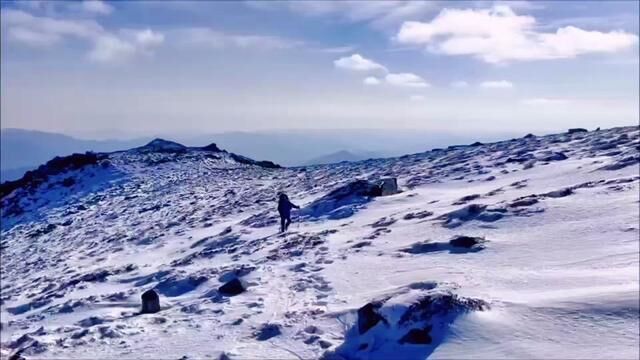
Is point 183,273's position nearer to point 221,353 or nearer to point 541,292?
point 221,353

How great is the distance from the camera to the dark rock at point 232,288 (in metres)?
14.8

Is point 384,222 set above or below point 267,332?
above

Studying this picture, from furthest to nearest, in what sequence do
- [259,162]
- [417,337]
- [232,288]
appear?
[259,162] → [232,288] → [417,337]

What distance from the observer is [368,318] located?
10.5 metres

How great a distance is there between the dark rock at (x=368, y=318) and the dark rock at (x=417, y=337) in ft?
2.32

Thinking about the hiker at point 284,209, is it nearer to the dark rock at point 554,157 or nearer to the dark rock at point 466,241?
the dark rock at point 466,241

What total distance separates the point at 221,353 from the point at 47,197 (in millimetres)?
37181

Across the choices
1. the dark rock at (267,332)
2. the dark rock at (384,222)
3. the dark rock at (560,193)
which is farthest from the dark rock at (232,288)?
the dark rock at (560,193)

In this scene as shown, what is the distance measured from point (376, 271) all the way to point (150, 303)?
558 cm

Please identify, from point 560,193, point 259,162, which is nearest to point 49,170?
point 259,162

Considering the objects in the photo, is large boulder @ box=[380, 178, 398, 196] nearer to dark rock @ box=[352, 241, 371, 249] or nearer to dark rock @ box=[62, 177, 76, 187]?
dark rock @ box=[352, 241, 371, 249]

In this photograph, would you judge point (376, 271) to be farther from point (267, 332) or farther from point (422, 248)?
point (267, 332)

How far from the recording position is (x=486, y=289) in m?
11.1

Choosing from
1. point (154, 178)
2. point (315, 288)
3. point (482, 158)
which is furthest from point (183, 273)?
point (154, 178)
